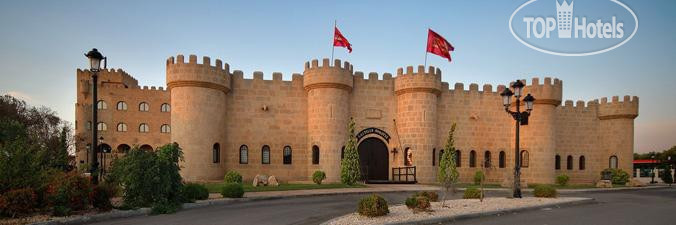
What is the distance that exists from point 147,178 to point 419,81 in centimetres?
2060

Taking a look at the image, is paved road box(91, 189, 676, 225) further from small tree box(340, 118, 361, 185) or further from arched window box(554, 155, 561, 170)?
arched window box(554, 155, 561, 170)

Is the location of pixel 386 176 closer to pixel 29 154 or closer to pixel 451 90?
pixel 451 90

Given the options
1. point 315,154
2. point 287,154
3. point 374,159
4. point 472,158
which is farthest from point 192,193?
point 472,158

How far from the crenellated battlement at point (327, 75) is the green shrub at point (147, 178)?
49.4ft

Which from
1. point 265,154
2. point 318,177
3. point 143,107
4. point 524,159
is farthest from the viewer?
point 143,107

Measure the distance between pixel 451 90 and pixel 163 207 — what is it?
24.3m

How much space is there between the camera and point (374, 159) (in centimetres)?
3092

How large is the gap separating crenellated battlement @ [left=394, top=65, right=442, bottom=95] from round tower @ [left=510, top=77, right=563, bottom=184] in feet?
26.0

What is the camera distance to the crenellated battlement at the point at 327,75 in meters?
28.5

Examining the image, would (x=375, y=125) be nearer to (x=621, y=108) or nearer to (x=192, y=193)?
(x=192, y=193)

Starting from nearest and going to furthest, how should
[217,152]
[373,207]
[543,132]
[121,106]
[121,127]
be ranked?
1. [373,207]
2. [217,152]
3. [543,132]
4. [121,106]
5. [121,127]

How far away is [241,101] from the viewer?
29.4m

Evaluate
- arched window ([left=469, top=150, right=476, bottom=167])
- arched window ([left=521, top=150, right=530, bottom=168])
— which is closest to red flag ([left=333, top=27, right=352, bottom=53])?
arched window ([left=469, top=150, right=476, bottom=167])

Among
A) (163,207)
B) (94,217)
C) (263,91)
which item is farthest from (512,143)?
(94,217)
